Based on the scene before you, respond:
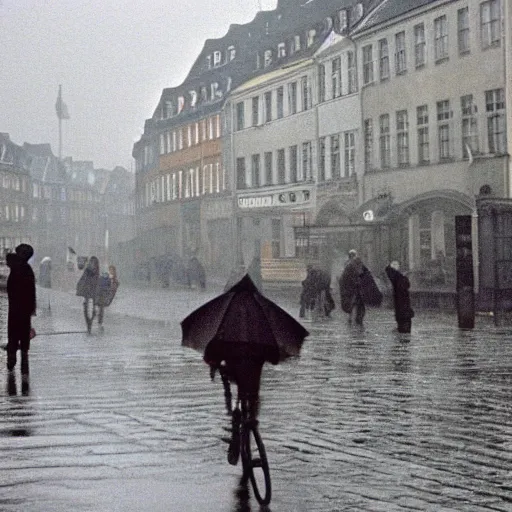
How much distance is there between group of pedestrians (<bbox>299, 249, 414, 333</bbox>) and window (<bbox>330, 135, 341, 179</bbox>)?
18438 millimetres

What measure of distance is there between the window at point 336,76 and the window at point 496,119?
12.6 m

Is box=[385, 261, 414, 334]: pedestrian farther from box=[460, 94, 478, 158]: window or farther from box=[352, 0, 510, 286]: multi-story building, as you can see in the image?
box=[460, 94, 478, 158]: window

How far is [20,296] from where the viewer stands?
55.8 ft

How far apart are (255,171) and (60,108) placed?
264ft

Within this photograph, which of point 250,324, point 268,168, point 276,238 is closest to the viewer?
point 250,324

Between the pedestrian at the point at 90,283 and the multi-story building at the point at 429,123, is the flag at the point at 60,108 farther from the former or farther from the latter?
the pedestrian at the point at 90,283

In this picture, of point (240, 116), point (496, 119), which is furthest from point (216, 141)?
point (496, 119)

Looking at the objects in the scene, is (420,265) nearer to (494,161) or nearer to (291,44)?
(494,161)

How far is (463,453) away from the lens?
1029 cm

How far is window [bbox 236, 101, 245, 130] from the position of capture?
222ft

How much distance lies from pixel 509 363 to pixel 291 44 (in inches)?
1781

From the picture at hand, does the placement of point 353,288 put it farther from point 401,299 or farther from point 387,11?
point 387,11

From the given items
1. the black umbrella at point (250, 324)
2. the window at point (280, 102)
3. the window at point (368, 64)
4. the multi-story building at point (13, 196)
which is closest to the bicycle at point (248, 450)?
the black umbrella at point (250, 324)

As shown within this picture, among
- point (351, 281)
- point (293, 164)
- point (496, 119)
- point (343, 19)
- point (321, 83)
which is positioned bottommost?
point (351, 281)
